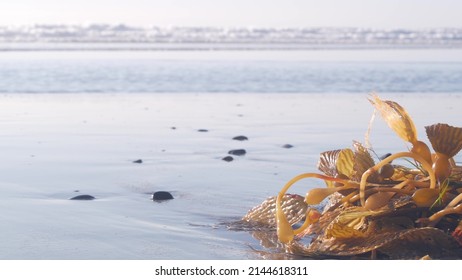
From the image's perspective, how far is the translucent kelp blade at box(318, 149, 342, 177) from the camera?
2826 mm

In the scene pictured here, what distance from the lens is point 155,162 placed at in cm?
498

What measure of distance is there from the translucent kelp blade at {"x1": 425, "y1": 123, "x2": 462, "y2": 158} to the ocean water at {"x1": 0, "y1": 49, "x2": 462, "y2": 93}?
7976 millimetres

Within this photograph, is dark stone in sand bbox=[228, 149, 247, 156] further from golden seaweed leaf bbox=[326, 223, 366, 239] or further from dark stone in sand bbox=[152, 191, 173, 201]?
Result: golden seaweed leaf bbox=[326, 223, 366, 239]

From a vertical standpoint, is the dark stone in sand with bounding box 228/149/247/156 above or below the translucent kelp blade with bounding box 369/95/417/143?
above

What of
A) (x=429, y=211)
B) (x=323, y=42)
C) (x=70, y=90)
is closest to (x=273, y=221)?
(x=429, y=211)

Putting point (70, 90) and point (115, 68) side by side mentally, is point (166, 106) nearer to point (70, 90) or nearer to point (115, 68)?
point (70, 90)

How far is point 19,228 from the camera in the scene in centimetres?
315

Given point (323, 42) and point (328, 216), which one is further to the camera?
point (323, 42)

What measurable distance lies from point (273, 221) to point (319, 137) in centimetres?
315

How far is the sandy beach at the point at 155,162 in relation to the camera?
9.85 ft

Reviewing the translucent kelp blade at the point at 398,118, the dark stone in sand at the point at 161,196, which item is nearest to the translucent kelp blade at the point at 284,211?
the translucent kelp blade at the point at 398,118

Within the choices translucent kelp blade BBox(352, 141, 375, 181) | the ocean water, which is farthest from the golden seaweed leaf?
the ocean water

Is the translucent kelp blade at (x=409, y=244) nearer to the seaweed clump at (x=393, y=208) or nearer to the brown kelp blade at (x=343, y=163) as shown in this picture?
the seaweed clump at (x=393, y=208)
